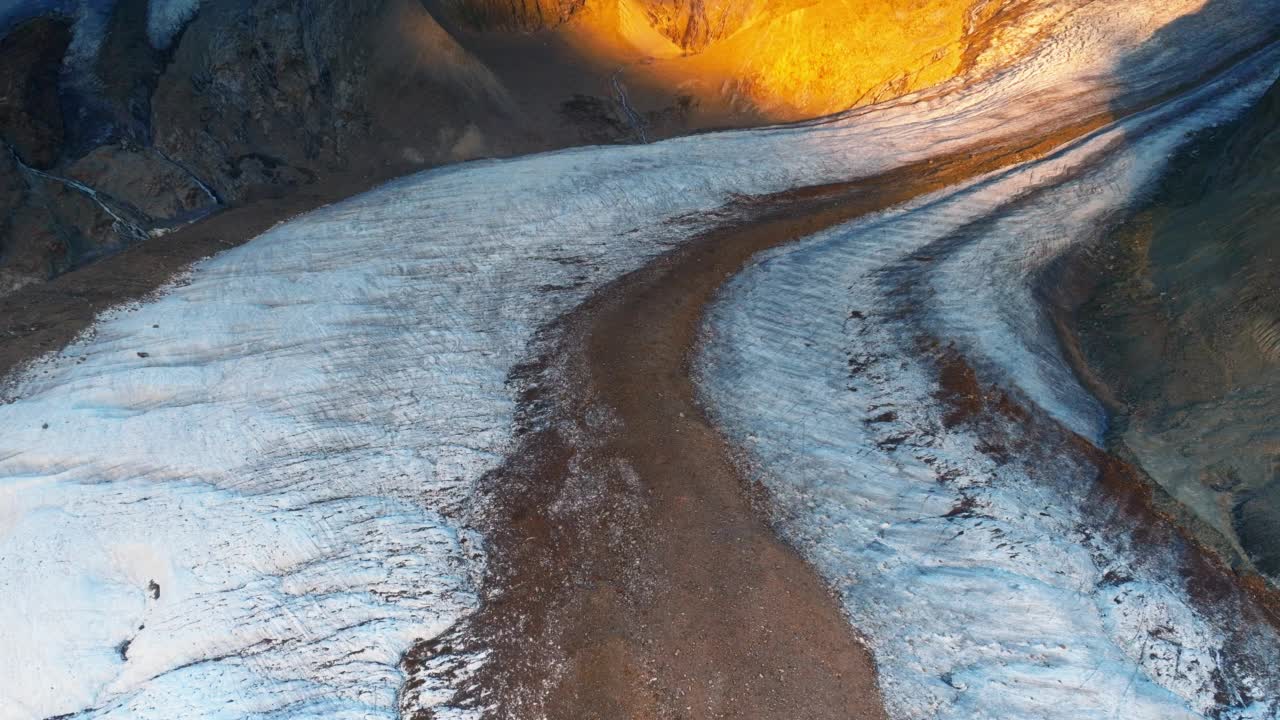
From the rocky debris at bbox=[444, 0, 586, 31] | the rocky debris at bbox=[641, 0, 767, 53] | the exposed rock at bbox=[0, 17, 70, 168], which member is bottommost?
the exposed rock at bbox=[0, 17, 70, 168]

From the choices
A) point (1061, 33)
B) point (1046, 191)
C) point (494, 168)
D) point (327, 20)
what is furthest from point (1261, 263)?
point (327, 20)

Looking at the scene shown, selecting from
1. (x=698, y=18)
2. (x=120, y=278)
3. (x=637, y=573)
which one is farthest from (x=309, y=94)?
(x=637, y=573)

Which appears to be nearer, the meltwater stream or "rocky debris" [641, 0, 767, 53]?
the meltwater stream

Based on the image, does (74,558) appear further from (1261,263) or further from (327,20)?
(1261,263)

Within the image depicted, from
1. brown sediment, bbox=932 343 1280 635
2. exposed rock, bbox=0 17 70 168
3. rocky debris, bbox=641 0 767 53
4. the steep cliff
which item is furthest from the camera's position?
rocky debris, bbox=641 0 767 53

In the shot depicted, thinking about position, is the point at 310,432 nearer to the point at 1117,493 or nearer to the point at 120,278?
the point at 120,278

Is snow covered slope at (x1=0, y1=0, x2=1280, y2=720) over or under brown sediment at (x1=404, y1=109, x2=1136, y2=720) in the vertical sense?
under

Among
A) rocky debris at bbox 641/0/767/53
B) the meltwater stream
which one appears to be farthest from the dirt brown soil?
rocky debris at bbox 641/0/767/53

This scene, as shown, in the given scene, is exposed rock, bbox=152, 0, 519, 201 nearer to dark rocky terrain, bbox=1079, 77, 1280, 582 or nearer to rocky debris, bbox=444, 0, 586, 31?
rocky debris, bbox=444, 0, 586, 31
